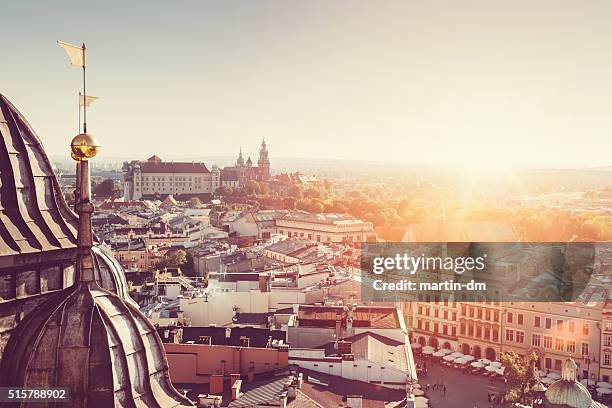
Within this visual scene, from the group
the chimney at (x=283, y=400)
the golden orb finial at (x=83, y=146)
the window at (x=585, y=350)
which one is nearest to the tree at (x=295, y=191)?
the window at (x=585, y=350)

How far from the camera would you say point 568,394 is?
2148cm

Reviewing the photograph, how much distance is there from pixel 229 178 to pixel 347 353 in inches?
5230

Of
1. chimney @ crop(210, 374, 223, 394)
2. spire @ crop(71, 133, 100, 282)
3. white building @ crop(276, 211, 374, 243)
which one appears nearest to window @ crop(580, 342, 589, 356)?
chimney @ crop(210, 374, 223, 394)

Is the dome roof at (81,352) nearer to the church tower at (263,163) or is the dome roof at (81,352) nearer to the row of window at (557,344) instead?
the row of window at (557,344)

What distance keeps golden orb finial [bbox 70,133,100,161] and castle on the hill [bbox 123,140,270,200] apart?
139 meters

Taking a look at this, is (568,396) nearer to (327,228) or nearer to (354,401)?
(354,401)

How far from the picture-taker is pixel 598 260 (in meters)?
54.5

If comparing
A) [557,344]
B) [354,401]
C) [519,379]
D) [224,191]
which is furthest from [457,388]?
[224,191]

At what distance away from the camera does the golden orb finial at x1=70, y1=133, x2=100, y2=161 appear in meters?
7.16

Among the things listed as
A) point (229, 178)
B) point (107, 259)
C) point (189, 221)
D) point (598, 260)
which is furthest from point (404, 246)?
point (229, 178)

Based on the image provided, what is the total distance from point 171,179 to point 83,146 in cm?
14390

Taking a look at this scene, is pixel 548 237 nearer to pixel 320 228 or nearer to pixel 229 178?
pixel 320 228

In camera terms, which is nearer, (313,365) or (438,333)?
(313,365)

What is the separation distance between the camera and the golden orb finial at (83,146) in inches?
282
